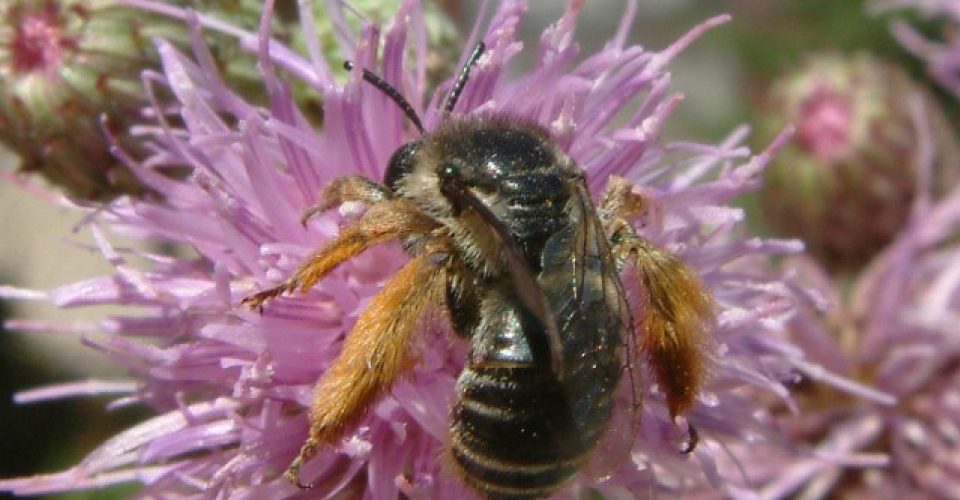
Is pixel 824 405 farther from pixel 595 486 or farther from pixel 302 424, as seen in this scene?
pixel 302 424

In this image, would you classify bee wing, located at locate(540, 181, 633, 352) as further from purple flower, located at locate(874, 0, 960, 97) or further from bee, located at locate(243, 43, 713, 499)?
purple flower, located at locate(874, 0, 960, 97)

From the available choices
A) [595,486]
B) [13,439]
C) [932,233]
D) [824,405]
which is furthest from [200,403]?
[13,439]

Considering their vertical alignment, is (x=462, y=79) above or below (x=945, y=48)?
above

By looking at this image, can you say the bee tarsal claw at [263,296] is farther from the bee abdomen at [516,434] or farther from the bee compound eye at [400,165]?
the bee abdomen at [516,434]

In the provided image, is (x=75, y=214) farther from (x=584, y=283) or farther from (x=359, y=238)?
(x=584, y=283)

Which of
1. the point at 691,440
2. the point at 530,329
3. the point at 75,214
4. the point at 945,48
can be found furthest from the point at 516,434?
the point at 75,214
